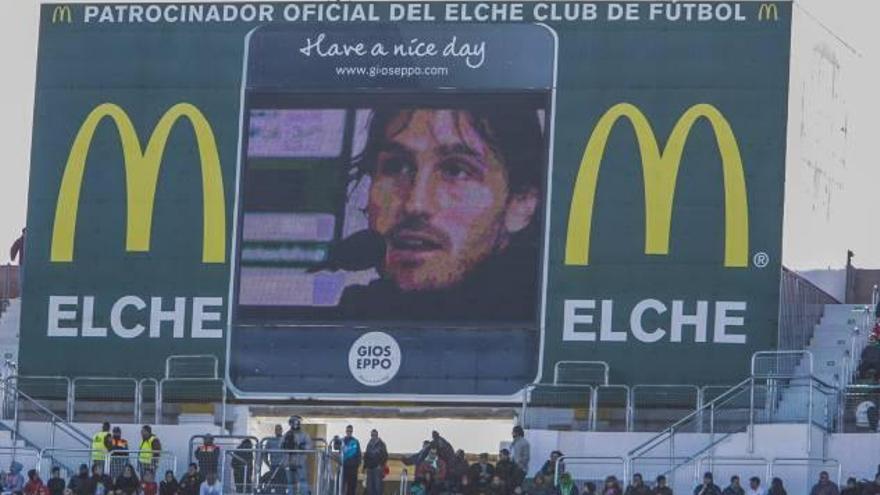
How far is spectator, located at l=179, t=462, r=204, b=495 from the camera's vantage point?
40.9 metres

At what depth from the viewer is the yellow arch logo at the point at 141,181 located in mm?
43969

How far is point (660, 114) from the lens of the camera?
4284 cm

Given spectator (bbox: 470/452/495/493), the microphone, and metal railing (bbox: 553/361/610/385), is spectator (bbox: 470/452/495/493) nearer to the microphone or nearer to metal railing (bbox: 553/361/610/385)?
metal railing (bbox: 553/361/610/385)

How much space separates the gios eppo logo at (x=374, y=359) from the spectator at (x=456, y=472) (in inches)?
99.0

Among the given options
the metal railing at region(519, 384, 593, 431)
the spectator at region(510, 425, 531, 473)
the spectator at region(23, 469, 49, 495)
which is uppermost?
the metal railing at region(519, 384, 593, 431)

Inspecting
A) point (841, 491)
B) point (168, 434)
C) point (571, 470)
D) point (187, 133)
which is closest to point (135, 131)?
point (187, 133)

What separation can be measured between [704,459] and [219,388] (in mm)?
5936

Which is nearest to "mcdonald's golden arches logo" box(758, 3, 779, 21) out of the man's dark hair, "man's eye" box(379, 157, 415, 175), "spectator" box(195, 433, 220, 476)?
the man's dark hair

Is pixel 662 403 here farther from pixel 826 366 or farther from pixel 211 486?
pixel 211 486

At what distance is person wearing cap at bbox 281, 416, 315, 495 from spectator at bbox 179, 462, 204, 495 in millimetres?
975

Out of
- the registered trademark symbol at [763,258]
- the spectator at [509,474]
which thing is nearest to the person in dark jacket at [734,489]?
the spectator at [509,474]

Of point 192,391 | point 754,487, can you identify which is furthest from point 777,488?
point 192,391

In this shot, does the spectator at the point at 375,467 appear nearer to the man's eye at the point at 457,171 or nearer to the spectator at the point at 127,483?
the spectator at the point at 127,483

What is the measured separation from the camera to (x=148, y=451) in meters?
41.8
